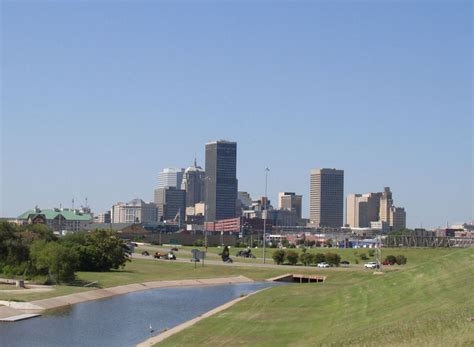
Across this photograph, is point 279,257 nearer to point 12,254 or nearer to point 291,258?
point 291,258

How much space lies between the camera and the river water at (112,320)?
55.4 m

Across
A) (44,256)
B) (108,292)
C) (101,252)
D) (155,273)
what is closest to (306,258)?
(155,273)

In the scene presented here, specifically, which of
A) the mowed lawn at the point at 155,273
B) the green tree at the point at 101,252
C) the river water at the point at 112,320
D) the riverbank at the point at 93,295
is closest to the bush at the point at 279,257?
the mowed lawn at the point at 155,273

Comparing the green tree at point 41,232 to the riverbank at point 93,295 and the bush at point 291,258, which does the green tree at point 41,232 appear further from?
the bush at point 291,258

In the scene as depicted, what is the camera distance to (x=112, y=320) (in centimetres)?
6725

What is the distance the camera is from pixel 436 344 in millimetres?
36219

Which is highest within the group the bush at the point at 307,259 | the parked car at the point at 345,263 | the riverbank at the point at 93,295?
the bush at the point at 307,259

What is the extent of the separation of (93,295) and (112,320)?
63.6 feet

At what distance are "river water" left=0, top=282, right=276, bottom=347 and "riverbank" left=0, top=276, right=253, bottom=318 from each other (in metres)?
1.20

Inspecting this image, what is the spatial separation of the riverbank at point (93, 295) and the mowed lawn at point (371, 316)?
14805mm

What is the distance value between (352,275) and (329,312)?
2191 inches

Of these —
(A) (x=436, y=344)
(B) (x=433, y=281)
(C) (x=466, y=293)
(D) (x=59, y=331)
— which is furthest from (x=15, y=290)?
(A) (x=436, y=344)

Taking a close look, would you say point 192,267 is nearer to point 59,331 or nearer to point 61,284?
point 61,284

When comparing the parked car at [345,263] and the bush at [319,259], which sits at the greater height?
the bush at [319,259]
